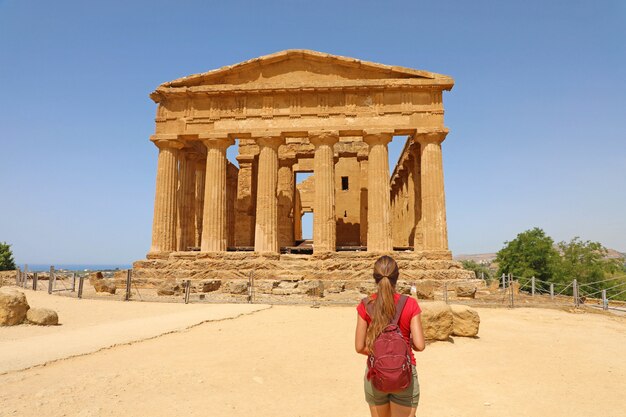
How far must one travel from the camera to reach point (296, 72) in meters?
21.1

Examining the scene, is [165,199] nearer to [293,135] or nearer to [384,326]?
[293,135]

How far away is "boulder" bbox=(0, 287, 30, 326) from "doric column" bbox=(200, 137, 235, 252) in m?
11.1

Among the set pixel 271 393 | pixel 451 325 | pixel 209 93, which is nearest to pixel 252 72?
pixel 209 93

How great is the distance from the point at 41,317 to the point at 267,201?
12376mm

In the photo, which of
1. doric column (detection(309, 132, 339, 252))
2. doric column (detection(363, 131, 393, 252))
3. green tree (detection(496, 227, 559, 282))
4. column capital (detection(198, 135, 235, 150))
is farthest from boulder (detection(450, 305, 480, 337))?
green tree (detection(496, 227, 559, 282))

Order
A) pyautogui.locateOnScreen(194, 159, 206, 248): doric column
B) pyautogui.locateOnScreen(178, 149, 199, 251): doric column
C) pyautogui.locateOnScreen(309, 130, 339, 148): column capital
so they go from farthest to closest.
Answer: pyautogui.locateOnScreen(194, 159, 206, 248): doric column < pyautogui.locateOnScreen(178, 149, 199, 251): doric column < pyautogui.locateOnScreen(309, 130, 339, 148): column capital

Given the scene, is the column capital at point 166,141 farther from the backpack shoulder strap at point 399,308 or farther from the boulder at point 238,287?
the backpack shoulder strap at point 399,308

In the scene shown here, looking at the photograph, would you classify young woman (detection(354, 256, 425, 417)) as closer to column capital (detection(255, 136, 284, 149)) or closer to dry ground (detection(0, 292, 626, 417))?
dry ground (detection(0, 292, 626, 417))

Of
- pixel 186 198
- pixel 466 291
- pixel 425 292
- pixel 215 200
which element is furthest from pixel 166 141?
pixel 466 291

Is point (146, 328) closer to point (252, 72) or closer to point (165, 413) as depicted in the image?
point (165, 413)

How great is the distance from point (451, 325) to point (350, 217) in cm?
2093

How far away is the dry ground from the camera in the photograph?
14.3ft

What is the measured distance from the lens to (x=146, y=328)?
866 cm

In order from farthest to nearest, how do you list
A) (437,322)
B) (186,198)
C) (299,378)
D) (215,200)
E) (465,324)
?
(186,198) < (215,200) < (465,324) < (437,322) < (299,378)
